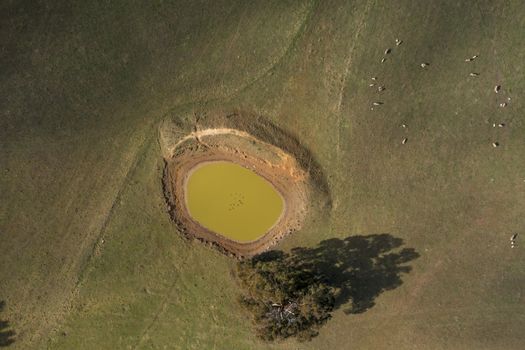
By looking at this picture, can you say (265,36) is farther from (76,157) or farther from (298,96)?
(76,157)

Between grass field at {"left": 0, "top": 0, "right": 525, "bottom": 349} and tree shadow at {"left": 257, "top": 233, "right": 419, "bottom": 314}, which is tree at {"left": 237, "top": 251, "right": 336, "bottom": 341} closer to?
tree shadow at {"left": 257, "top": 233, "right": 419, "bottom": 314}

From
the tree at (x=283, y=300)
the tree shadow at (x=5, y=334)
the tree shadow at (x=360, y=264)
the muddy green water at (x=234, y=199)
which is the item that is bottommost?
the tree shadow at (x=5, y=334)

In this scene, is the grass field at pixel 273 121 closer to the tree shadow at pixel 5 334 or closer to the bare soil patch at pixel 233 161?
the tree shadow at pixel 5 334

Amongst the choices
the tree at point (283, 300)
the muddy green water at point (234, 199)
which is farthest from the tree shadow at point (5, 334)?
the tree at point (283, 300)

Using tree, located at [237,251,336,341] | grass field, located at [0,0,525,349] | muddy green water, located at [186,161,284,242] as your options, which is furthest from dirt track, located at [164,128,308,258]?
tree, located at [237,251,336,341]

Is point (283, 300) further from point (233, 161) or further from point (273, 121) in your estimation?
point (273, 121)

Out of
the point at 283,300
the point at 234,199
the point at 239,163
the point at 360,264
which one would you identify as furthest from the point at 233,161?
the point at 360,264
